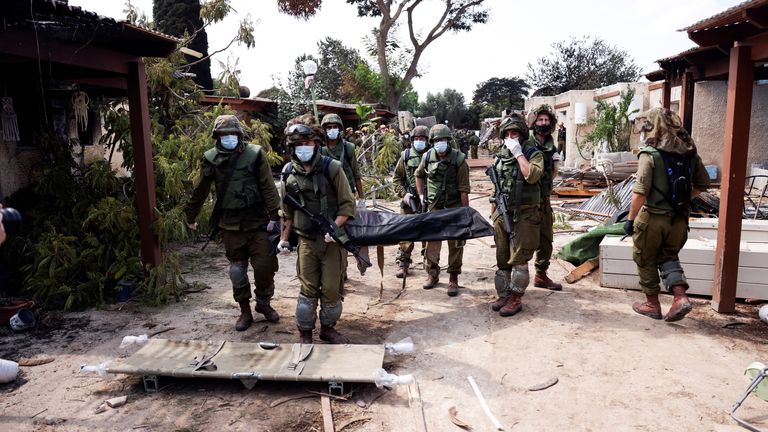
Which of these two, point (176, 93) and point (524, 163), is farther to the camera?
point (176, 93)

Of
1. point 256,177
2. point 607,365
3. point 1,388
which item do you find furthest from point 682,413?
point 1,388

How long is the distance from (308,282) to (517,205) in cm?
210

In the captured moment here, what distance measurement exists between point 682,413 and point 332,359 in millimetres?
2362

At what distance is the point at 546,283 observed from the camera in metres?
6.26

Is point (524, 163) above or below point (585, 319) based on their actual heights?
above

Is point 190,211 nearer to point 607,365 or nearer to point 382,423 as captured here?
point 382,423

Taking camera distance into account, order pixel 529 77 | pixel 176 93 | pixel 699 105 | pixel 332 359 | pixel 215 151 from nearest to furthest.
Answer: pixel 332 359 < pixel 215 151 < pixel 176 93 < pixel 699 105 < pixel 529 77

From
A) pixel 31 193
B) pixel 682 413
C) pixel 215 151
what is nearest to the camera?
pixel 682 413

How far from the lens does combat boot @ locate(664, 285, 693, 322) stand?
4.69 metres

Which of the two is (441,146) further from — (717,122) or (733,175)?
(717,122)

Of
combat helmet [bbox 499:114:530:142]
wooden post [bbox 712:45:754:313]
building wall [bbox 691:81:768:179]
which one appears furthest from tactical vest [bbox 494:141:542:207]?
building wall [bbox 691:81:768:179]

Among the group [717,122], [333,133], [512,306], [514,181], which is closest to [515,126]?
[514,181]

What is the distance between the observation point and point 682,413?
3.49 meters

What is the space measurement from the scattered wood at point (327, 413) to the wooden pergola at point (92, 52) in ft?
11.5
